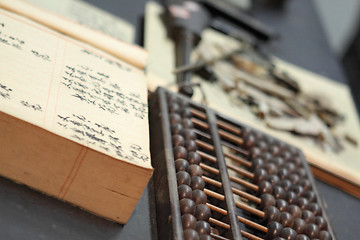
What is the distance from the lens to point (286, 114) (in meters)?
1.60

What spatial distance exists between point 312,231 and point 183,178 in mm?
371

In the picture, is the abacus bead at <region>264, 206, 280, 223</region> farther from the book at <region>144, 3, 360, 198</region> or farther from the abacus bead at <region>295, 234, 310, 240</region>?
the book at <region>144, 3, 360, 198</region>

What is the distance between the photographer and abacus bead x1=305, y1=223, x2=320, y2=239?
1.06 m

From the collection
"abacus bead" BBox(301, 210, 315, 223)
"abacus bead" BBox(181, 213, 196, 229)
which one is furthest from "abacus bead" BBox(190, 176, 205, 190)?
"abacus bead" BBox(301, 210, 315, 223)

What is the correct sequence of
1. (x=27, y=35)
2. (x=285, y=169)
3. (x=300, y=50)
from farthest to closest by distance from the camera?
(x=300, y=50) < (x=285, y=169) < (x=27, y=35)

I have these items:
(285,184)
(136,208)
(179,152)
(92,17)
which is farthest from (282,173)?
(92,17)

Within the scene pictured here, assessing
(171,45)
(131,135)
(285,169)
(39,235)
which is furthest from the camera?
(171,45)

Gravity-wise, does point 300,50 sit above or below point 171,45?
above

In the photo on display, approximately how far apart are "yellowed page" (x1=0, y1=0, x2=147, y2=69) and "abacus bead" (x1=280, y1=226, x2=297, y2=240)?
1.93 feet

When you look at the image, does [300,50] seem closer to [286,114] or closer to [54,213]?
[286,114]

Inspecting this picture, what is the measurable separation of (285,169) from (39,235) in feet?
2.40

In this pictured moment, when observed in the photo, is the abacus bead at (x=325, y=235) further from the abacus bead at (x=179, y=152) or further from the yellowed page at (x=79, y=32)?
the yellowed page at (x=79, y=32)

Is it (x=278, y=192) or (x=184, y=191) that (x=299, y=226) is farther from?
(x=184, y=191)

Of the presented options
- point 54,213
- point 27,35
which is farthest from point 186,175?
point 27,35
